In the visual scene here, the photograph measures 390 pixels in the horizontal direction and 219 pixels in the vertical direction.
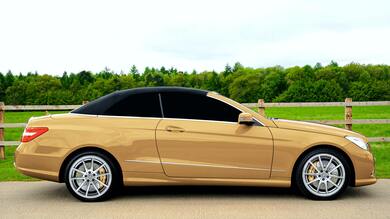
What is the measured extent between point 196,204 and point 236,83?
101m

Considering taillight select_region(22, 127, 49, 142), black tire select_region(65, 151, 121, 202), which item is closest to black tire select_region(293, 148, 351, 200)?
black tire select_region(65, 151, 121, 202)

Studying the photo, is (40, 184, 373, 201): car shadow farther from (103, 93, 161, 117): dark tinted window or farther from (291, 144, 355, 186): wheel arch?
(103, 93, 161, 117): dark tinted window

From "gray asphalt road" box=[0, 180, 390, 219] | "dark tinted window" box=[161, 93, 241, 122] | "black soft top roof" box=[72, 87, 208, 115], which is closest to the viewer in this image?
"gray asphalt road" box=[0, 180, 390, 219]

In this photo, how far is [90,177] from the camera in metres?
6.72

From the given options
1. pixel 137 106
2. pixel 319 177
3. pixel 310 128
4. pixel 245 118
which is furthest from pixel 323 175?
pixel 137 106

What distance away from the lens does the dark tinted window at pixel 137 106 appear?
6.96m

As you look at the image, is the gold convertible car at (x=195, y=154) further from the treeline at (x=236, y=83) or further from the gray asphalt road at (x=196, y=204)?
the treeline at (x=236, y=83)

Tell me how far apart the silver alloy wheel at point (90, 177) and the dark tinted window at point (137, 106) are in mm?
680

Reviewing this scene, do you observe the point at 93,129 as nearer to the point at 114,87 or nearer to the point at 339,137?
the point at 339,137

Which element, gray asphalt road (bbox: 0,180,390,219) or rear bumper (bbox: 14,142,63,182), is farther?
rear bumper (bbox: 14,142,63,182)

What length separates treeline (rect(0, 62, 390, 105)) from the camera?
71625mm

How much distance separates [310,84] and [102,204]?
96.8 meters

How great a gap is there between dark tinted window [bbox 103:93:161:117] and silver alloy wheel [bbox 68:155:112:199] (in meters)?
0.68

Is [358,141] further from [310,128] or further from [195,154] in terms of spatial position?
[195,154]
